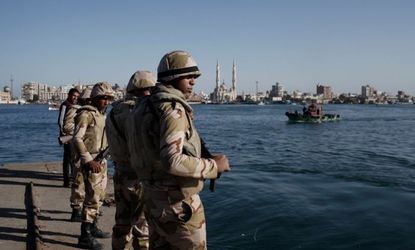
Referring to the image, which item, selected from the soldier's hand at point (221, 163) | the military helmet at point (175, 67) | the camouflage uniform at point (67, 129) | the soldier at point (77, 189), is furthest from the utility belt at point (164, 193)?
the camouflage uniform at point (67, 129)

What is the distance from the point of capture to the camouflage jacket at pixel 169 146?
111 inches

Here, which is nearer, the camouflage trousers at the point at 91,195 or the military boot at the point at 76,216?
the camouflage trousers at the point at 91,195

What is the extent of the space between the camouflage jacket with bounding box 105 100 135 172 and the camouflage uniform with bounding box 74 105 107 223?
3.02 feet

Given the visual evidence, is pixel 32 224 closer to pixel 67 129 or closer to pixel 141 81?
pixel 67 129

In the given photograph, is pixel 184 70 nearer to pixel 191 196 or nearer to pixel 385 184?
pixel 191 196

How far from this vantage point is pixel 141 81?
4258 mm

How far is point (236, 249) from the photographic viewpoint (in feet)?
23.9

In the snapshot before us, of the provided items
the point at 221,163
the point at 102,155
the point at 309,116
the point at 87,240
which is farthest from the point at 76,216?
the point at 309,116

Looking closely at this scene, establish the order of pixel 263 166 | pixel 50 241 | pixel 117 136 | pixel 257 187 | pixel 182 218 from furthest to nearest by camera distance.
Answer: pixel 263 166
pixel 257 187
pixel 50 241
pixel 117 136
pixel 182 218

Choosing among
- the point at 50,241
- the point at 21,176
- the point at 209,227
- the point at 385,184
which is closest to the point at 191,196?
the point at 50,241

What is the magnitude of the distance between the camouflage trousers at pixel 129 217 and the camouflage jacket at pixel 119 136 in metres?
0.11

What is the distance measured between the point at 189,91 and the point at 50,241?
313 centimetres

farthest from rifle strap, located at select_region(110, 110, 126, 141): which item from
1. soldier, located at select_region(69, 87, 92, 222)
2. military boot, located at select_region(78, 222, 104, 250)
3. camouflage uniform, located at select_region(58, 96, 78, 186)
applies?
camouflage uniform, located at select_region(58, 96, 78, 186)

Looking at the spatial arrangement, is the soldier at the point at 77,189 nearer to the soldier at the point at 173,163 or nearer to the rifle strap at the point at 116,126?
the rifle strap at the point at 116,126
